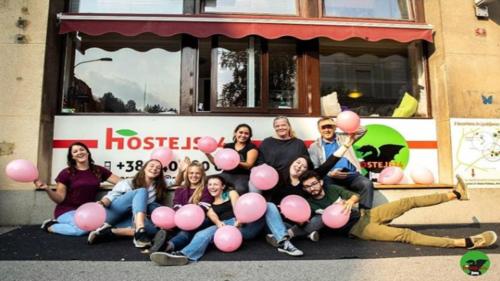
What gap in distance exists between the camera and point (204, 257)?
293cm

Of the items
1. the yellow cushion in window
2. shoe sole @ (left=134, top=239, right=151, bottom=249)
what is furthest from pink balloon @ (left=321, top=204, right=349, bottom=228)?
the yellow cushion in window

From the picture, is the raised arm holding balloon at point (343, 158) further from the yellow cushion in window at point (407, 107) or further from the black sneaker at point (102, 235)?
the black sneaker at point (102, 235)

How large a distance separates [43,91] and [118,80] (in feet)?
3.35

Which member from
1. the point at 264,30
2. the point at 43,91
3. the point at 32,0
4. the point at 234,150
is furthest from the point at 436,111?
the point at 32,0

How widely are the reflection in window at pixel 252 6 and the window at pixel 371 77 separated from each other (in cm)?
74

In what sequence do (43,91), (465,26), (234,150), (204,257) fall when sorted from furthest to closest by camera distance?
(465,26), (43,91), (234,150), (204,257)

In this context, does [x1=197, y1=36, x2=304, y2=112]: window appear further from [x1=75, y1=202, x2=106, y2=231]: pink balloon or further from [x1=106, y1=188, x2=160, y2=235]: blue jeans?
[x1=75, y1=202, x2=106, y2=231]: pink balloon

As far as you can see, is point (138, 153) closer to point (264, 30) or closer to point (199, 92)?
point (199, 92)

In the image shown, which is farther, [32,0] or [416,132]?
[416,132]

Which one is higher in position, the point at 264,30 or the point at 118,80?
the point at 264,30

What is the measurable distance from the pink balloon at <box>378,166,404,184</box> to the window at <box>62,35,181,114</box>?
3000 mm

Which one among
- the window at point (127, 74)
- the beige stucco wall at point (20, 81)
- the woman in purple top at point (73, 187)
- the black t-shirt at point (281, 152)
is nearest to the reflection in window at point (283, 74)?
the black t-shirt at point (281, 152)

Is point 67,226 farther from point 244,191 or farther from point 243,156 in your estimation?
point 243,156

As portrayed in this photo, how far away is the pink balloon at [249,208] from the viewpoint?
121 inches
